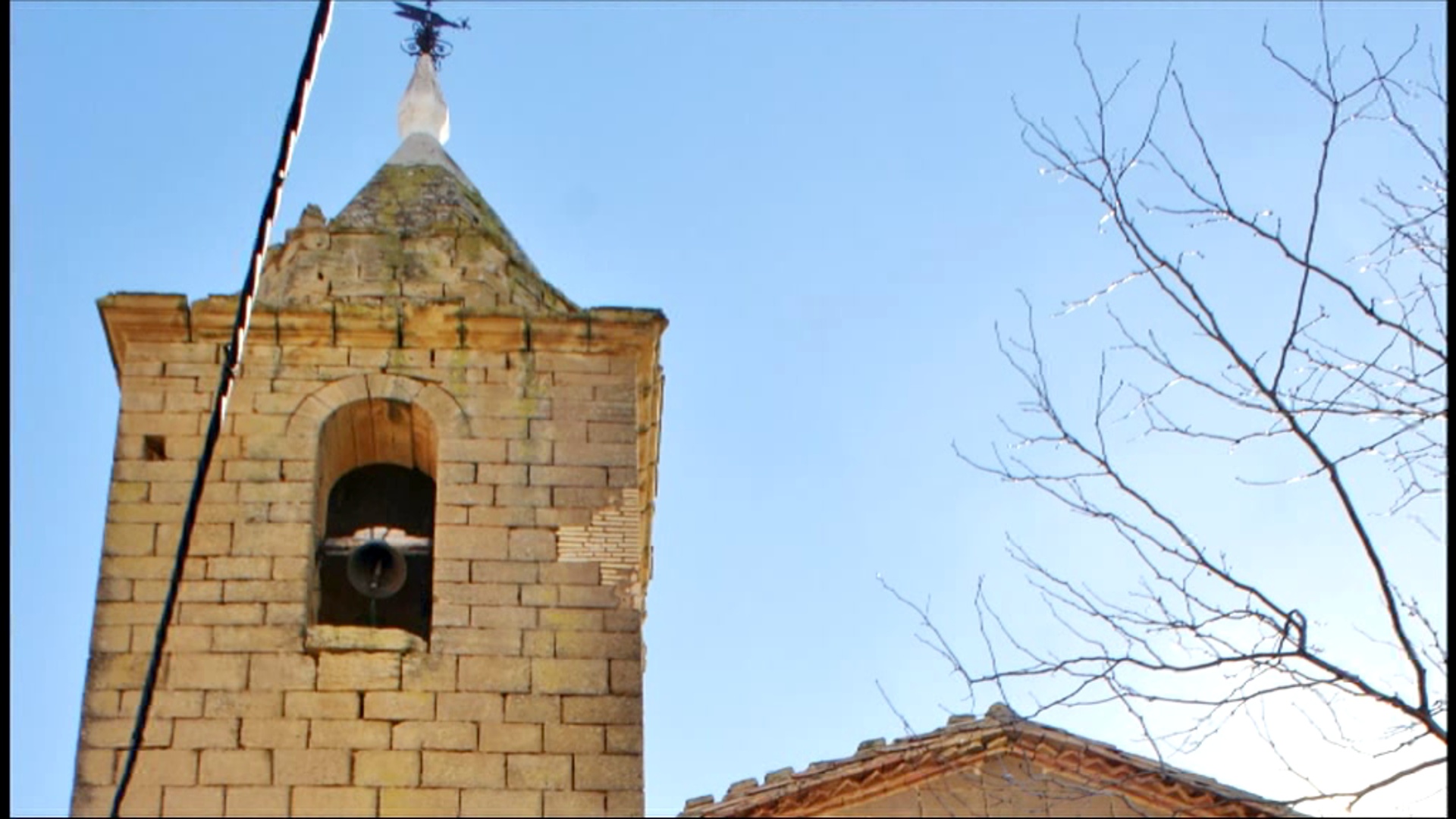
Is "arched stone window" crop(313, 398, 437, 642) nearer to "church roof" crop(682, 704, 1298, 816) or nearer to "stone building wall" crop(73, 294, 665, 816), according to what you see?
"stone building wall" crop(73, 294, 665, 816)

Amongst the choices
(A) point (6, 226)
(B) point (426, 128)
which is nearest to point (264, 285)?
(B) point (426, 128)

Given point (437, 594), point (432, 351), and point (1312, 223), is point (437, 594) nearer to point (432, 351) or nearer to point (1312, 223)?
point (432, 351)

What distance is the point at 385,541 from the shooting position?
10992 millimetres

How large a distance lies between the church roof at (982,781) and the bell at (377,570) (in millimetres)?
1600

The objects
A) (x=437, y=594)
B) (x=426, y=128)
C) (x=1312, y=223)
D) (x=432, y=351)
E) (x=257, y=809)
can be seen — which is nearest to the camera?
(x=1312, y=223)

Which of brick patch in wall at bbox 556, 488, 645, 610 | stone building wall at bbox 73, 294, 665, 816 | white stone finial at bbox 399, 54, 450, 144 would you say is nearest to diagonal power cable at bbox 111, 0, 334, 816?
stone building wall at bbox 73, 294, 665, 816

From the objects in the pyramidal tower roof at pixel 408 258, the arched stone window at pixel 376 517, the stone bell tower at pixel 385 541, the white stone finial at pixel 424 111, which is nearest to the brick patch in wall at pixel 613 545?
the stone bell tower at pixel 385 541

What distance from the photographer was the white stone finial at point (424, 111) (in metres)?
13.4

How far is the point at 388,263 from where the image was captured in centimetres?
→ 1197

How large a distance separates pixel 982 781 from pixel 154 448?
3.79 meters

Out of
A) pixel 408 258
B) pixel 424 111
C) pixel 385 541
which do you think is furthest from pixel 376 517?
pixel 424 111

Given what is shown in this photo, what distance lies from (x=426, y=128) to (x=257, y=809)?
15.3 ft

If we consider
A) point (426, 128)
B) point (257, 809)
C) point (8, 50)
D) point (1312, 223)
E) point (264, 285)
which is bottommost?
point (257, 809)

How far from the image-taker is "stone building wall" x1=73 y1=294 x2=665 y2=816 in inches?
393
